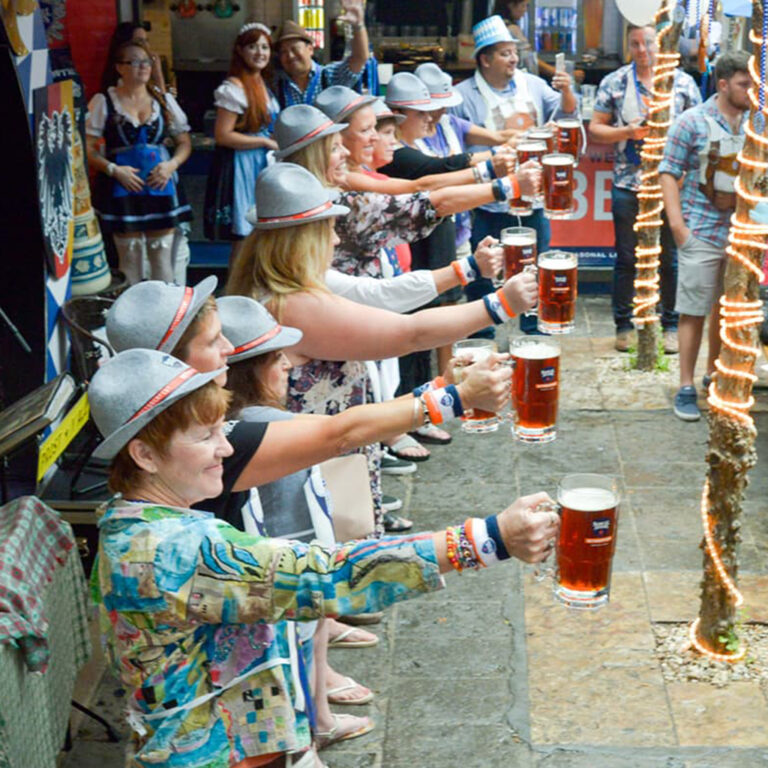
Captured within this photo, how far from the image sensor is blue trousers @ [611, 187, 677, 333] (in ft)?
29.0

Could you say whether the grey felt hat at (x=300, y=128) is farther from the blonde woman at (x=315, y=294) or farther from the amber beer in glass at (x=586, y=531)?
the amber beer in glass at (x=586, y=531)

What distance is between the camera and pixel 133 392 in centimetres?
271

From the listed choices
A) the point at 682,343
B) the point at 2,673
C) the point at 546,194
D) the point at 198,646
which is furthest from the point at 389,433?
the point at 682,343

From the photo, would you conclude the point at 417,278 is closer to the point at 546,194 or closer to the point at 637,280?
the point at 546,194

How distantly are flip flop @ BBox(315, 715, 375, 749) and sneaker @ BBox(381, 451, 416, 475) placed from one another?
96.1 inches

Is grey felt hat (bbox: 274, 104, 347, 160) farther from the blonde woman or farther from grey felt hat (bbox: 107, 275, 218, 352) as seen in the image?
grey felt hat (bbox: 107, 275, 218, 352)

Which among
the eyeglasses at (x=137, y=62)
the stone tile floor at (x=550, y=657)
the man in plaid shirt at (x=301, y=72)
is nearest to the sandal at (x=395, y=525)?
the stone tile floor at (x=550, y=657)

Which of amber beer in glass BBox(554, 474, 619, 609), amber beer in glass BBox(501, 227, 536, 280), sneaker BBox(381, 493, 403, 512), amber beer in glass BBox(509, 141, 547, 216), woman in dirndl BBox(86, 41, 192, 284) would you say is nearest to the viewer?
amber beer in glass BBox(554, 474, 619, 609)

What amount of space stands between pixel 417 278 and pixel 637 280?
4.19m

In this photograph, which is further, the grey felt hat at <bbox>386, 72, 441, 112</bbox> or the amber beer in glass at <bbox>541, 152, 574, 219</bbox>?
the grey felt hat at <bbox>386, 72, 441, 112</bbox>

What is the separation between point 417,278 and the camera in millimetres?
4703

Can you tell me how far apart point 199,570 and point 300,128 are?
8.76 feet

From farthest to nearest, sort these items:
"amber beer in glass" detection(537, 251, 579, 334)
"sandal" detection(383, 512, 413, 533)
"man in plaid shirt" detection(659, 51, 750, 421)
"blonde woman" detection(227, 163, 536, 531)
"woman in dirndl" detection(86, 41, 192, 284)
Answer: "woman in dirndl" detection(86, 41, 192, 284) < "man in plaid shirt" detection(659, 51, 750, 421) < "sandal" detection(383, 512, 413, 533) < "amber beer in glass" detection(537, 251, 579, 334) < "blonde woman" detection(227, 163, 536, 531)

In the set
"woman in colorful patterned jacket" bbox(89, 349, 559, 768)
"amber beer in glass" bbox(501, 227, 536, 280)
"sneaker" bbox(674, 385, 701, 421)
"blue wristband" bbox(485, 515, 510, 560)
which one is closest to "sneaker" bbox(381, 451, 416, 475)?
"sneaker" bbox(674, 385, 701, 421)
